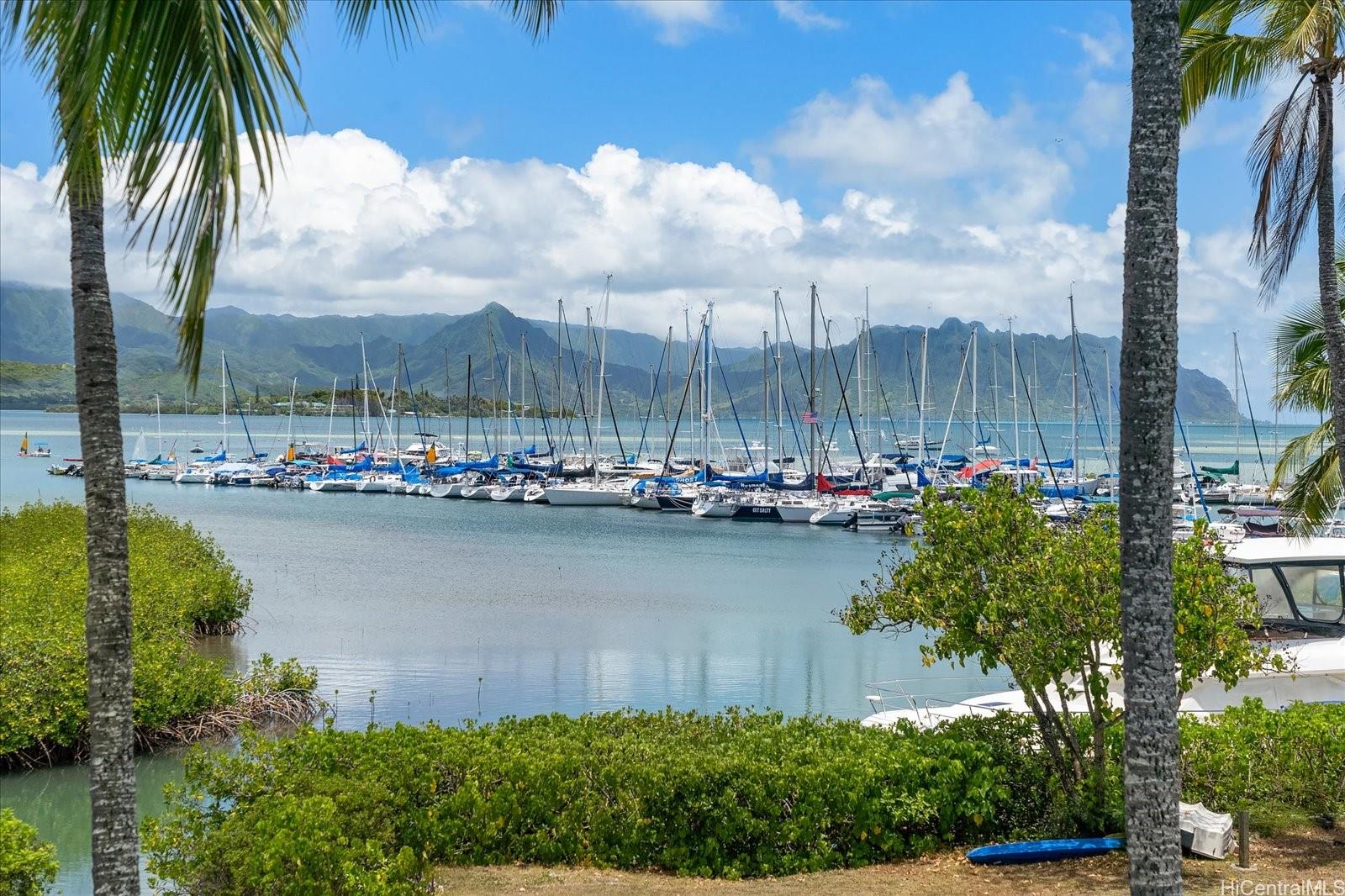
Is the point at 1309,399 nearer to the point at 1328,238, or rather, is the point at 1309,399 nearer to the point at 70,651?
the point at 1328,238

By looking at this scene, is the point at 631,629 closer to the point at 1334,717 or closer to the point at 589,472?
the point at 1334,717

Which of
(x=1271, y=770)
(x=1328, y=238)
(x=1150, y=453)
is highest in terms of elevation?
(x=1328, y=238)

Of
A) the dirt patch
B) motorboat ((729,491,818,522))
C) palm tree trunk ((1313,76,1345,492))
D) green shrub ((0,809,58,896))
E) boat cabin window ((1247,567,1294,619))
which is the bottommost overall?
motorboat ((729,491,818,522))

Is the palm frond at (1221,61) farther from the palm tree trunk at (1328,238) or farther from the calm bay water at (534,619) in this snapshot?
the calm bay water at (534,619)

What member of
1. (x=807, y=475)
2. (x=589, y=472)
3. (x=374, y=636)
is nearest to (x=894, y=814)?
(x=374, y=636)

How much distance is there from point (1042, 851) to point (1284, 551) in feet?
24.7

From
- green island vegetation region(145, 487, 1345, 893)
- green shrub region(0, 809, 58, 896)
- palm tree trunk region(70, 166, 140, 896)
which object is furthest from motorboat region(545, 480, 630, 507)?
palm tree trunk region(70, 166, 140, 896)

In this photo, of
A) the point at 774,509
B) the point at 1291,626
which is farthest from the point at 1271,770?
the point at 774,509

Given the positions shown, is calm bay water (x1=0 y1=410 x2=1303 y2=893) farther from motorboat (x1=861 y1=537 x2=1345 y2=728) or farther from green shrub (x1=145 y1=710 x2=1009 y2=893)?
Answer: motorboat (x1=861 y1=537 x2=1345 y2=728)

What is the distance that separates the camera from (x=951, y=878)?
378 inches

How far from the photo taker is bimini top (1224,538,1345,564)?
1498cm

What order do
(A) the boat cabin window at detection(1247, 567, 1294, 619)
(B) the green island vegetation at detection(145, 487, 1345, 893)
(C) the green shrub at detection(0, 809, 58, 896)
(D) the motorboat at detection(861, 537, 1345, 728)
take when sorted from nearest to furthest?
1. (C) the green shrub at detection(0, 809, 58, 896)
2. (B) the green island vegetation at detection(145, 487, 1345, 893)
3. (D) the motorboat at detection(861, 537, 1345, 728)
4. (A) the boat cabin window at detection(1247, 567, 1294, 619)

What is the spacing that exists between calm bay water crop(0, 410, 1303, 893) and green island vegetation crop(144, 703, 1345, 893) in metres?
4.03

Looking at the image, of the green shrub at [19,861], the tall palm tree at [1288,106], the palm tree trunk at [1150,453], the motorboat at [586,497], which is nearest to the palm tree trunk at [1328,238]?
the tall palm tree at [1288,106]
